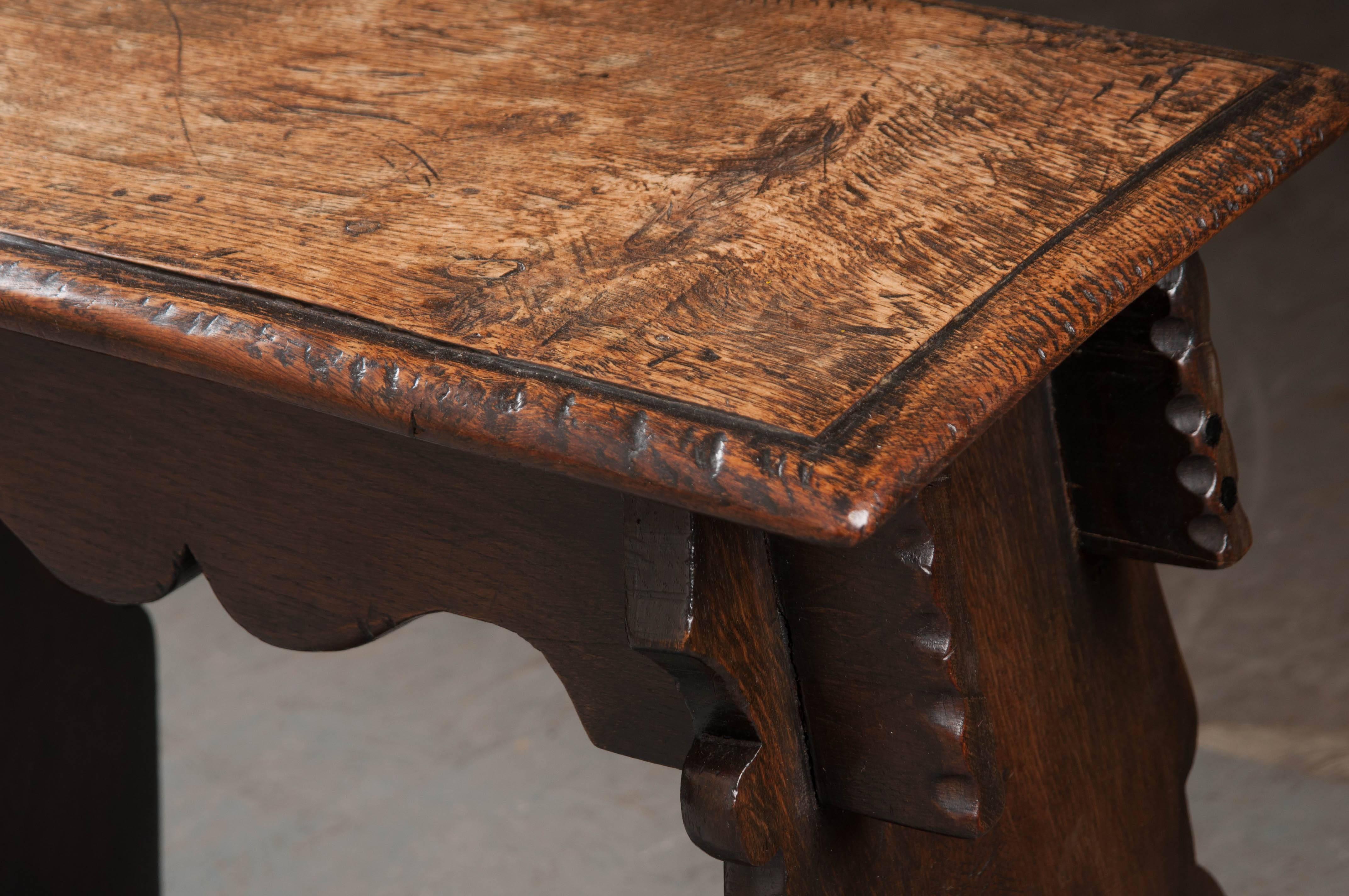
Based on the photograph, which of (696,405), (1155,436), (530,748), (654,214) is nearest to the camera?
(696,405)

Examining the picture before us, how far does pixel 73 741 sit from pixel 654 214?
2.90 ft

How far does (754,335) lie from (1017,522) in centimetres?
33

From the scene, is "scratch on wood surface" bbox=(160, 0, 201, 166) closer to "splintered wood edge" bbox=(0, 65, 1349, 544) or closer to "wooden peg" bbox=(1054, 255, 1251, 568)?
"splintered wood edge" bbox=(0, 65, 1349, 544)

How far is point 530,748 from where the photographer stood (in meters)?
1.85

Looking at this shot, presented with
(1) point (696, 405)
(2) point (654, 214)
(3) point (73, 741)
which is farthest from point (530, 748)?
(1) point (696, 405)

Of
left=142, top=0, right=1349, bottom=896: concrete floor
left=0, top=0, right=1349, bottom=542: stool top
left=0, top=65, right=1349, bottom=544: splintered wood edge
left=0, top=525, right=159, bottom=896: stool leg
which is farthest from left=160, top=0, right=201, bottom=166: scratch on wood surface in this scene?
left=142, top=0, right=1349, bottom=896: concrete floor

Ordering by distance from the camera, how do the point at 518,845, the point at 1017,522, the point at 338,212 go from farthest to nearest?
the point at 518,845 → the point at 1017,522 → the point at 338,212

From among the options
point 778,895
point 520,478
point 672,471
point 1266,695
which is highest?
point 672,471

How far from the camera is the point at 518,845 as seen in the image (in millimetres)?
1697

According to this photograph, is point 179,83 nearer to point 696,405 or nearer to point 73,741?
point 696,405

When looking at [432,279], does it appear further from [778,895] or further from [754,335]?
[778,895]

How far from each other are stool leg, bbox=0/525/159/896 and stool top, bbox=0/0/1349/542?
0.50m

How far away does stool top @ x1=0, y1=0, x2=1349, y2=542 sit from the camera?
0.58 metres

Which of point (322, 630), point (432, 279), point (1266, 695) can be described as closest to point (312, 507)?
point (322, 630)
